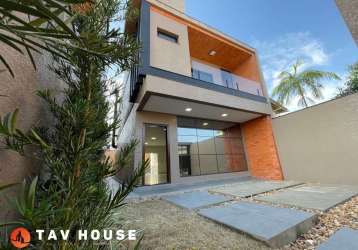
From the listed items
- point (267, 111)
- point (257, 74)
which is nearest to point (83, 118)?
point (267, 111)

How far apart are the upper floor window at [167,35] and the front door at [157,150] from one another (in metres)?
3.66

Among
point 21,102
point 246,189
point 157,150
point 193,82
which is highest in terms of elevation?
point 193,82

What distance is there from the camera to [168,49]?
19.9ft

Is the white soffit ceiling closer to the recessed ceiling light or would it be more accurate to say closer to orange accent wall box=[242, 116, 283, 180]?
orange accent wall box=[242, 116, 283, 180]

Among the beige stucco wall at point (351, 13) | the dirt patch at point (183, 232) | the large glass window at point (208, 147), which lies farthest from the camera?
the large glass window at point (208, 147)

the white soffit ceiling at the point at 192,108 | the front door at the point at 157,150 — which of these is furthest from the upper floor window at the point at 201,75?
the front door at the point at 157,150

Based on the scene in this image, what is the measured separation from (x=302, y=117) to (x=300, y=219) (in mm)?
5149

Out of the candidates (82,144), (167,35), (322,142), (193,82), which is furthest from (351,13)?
(82,144)

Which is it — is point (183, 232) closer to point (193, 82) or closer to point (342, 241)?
point (342, 241)

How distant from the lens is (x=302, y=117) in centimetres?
610

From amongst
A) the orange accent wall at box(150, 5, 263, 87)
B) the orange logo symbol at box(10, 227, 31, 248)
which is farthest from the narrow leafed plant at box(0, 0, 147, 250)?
the orange accent wall at box(150, 5, 263, 87)

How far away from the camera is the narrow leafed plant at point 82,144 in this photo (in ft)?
2.94

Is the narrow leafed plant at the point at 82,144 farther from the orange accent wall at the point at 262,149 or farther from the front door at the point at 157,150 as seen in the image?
the orange accent wall at the point at 262,149

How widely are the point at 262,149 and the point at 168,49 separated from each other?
623 cm
